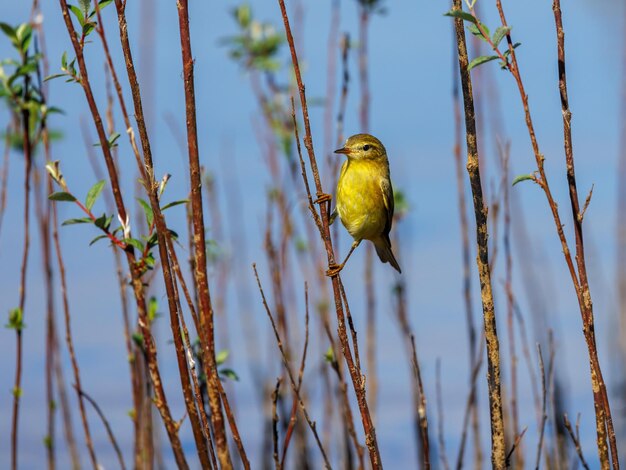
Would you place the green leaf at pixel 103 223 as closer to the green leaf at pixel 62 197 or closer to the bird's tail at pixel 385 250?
the green leaf at pixel 62 197

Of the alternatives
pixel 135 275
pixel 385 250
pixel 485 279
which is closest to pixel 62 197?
pixel 135 275

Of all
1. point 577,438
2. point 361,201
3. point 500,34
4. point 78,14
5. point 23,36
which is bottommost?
point 577,438

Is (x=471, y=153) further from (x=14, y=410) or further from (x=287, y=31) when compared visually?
(x=14, y=410)

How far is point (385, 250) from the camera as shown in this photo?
156 inches

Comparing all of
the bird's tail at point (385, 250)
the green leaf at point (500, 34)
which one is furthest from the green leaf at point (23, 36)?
the green leaf at point (500, 34)

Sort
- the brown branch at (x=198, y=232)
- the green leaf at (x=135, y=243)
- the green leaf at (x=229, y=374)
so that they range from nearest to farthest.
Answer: the brown branch at (x=198, y=232) → the green leaf at (x=135, y=243) → the green leaf at (x=229, y=374)

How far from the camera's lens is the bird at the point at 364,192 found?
3584mm

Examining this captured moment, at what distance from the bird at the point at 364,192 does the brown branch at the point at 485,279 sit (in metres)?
1.42

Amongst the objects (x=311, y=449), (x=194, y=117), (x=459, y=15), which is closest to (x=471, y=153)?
(x=459, y=15)

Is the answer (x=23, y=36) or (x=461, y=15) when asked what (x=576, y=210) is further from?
(x=23, y=36)

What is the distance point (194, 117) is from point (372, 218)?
6.23ft

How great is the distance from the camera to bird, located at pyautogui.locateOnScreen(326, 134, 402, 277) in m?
3.58

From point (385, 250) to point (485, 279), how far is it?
1.93m

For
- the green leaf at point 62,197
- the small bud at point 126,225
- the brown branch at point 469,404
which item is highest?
the green leaf at point 62,197
